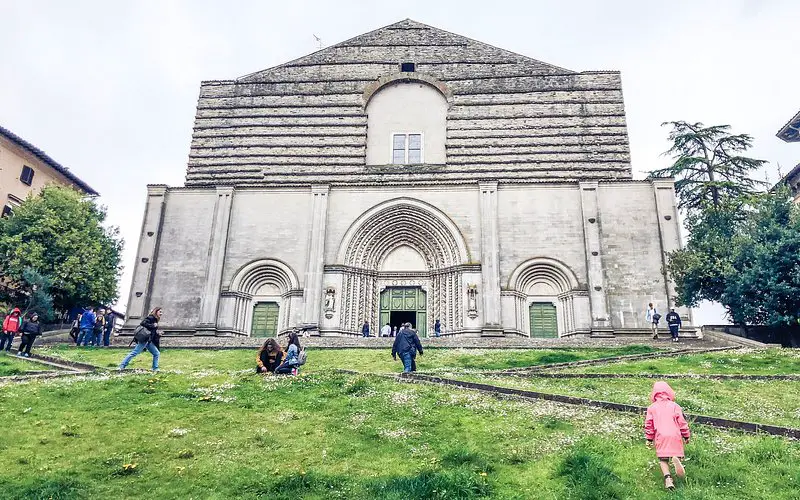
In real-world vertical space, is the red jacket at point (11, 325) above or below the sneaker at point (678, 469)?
above

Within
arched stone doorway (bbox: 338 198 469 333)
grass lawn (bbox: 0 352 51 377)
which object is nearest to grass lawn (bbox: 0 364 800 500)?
→ grass lawn (bbox: 0 352 51 377)

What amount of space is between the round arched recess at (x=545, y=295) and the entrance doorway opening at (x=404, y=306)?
4.18 metres

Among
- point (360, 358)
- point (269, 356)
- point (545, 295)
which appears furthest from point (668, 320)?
point (269, 356)

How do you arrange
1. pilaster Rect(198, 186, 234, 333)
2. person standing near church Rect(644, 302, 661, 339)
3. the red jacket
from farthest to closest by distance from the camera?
1. pilaster Rect(198, 186, 234, 333)
2. person standing near church Rect(644, 302, 661, 339)
3. the red jacket

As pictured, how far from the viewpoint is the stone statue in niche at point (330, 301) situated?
26219 millimetres

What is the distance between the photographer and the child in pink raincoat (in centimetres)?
691

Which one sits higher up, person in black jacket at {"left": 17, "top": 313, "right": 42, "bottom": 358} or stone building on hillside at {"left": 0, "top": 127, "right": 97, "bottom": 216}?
stone building on hillside at {"left": 0, "top": 127, "right": 97, "bottom": 216}

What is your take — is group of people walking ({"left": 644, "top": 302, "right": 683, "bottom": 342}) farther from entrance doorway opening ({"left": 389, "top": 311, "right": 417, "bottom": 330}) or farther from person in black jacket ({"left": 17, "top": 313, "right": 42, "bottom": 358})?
person in black jacket ({"left": 17, "top": 313, "right": 42, "bottom": 358})

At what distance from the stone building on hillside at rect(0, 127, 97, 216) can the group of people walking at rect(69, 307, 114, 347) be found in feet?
36.7

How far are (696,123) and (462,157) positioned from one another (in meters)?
14.2

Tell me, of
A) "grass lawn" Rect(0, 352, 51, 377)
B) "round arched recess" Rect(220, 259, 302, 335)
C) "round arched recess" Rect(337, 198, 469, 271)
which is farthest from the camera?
"round arched recess" Rect(337, 198, 469, 271)

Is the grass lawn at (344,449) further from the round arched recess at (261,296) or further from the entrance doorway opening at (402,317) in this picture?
the entrance doorway opening at (402,317)

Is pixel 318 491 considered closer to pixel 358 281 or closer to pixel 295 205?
pixel 358 281

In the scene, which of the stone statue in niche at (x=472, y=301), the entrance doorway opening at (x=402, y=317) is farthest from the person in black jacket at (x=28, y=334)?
the stone statue in niche at (x=472, y=301)
